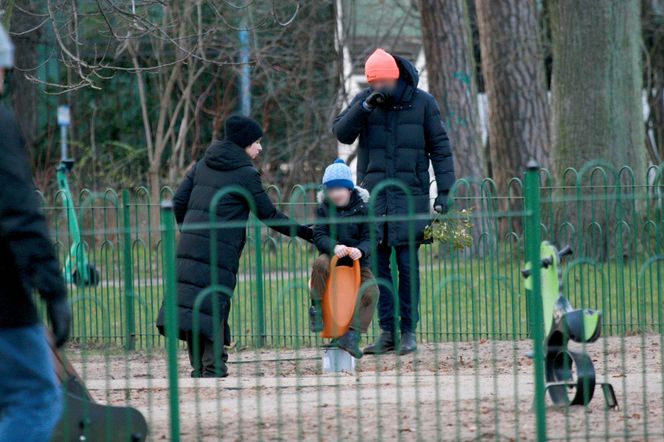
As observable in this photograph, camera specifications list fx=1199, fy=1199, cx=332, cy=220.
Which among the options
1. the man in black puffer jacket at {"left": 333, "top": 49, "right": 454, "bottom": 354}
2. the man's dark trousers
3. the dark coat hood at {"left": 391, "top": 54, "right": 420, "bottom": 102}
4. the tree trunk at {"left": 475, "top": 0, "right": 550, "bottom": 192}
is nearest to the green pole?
the man in black puffer jacket at {"left": 333, "top": 49, "right": 454, "bottom": 354}

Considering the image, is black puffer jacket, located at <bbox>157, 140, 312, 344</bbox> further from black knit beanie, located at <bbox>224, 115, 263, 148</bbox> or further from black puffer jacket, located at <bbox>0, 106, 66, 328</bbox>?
black puffer jacket, located at <bbox>0, 106, 66, 328</bbox>

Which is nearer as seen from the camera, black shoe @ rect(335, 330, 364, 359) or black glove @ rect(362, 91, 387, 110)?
black shoe @ rect(335, 330, 364, 359)

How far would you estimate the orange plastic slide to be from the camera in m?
6.16

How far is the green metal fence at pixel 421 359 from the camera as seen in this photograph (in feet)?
18.8

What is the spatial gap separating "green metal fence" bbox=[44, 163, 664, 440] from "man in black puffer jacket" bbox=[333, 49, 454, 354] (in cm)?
30

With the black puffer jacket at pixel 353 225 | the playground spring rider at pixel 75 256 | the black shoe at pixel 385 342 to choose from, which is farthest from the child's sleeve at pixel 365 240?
the playground spring rider at pixel 75 256

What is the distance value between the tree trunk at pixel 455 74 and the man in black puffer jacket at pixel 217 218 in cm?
882

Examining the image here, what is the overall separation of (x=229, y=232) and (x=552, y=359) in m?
2.42

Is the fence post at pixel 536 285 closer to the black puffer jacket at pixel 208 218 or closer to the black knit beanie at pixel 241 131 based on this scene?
the black puffer jacket at pixel 208 218

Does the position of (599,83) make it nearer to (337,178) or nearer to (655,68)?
(337,178)

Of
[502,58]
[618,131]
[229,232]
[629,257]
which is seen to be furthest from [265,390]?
[502,58]

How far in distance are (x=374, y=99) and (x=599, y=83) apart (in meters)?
6.24

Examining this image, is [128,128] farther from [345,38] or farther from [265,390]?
[265,390]

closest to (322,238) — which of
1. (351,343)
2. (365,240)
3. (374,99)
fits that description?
(365,240)
